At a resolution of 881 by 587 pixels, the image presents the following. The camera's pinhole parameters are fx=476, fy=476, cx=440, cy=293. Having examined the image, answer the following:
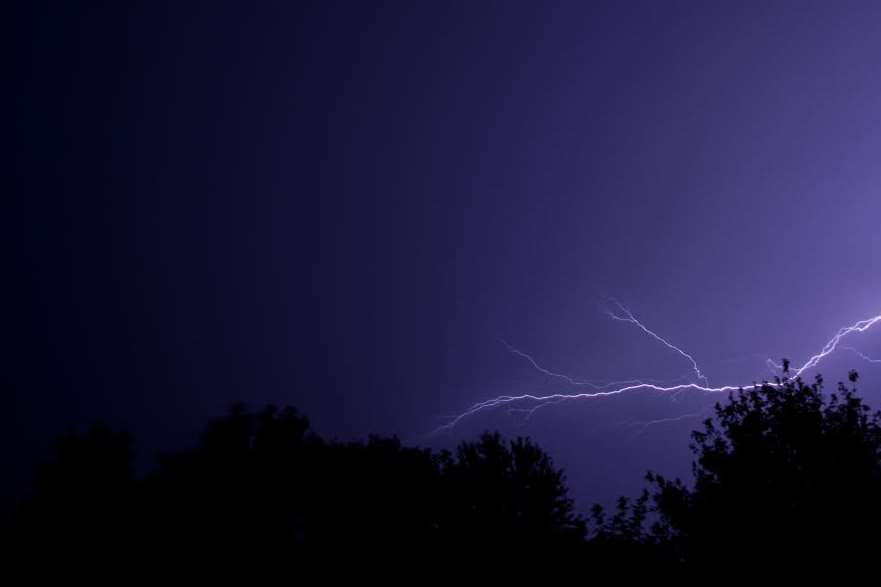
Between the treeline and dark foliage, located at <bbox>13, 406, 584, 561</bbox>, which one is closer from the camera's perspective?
the treeline

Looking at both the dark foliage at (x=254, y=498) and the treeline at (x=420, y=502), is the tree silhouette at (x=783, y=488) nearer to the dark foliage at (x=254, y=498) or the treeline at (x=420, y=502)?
the treeline at (x=420, y=502)

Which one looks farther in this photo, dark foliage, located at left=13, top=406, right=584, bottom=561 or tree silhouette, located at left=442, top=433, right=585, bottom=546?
dark foliage, located at left=13, top=406, right=584, bottom=561

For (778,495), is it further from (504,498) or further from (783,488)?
(504,498)

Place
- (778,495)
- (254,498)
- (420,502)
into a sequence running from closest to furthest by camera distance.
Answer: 1. (778,495)
2. (420,502)
3. (254,498)

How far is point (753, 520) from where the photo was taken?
602cm

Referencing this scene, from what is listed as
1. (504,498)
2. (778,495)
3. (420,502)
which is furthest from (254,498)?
(778,495)

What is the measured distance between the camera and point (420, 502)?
1054cm

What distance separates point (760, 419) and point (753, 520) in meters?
2.34

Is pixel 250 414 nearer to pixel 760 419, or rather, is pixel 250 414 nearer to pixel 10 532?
pixel 10 532

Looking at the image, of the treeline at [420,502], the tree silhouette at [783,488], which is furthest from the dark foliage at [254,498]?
the tree silhouette at [783,488]

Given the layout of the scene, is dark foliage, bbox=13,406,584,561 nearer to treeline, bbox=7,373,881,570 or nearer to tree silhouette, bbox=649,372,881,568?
treeline, bbox=7,373,881,570

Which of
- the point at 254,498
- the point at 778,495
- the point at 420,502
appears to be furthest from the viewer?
the point at 254,498

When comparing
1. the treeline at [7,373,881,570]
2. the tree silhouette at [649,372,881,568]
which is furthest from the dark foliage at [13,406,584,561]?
the tree silhouette at [649,372,881,568]

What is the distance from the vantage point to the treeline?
5.45m
